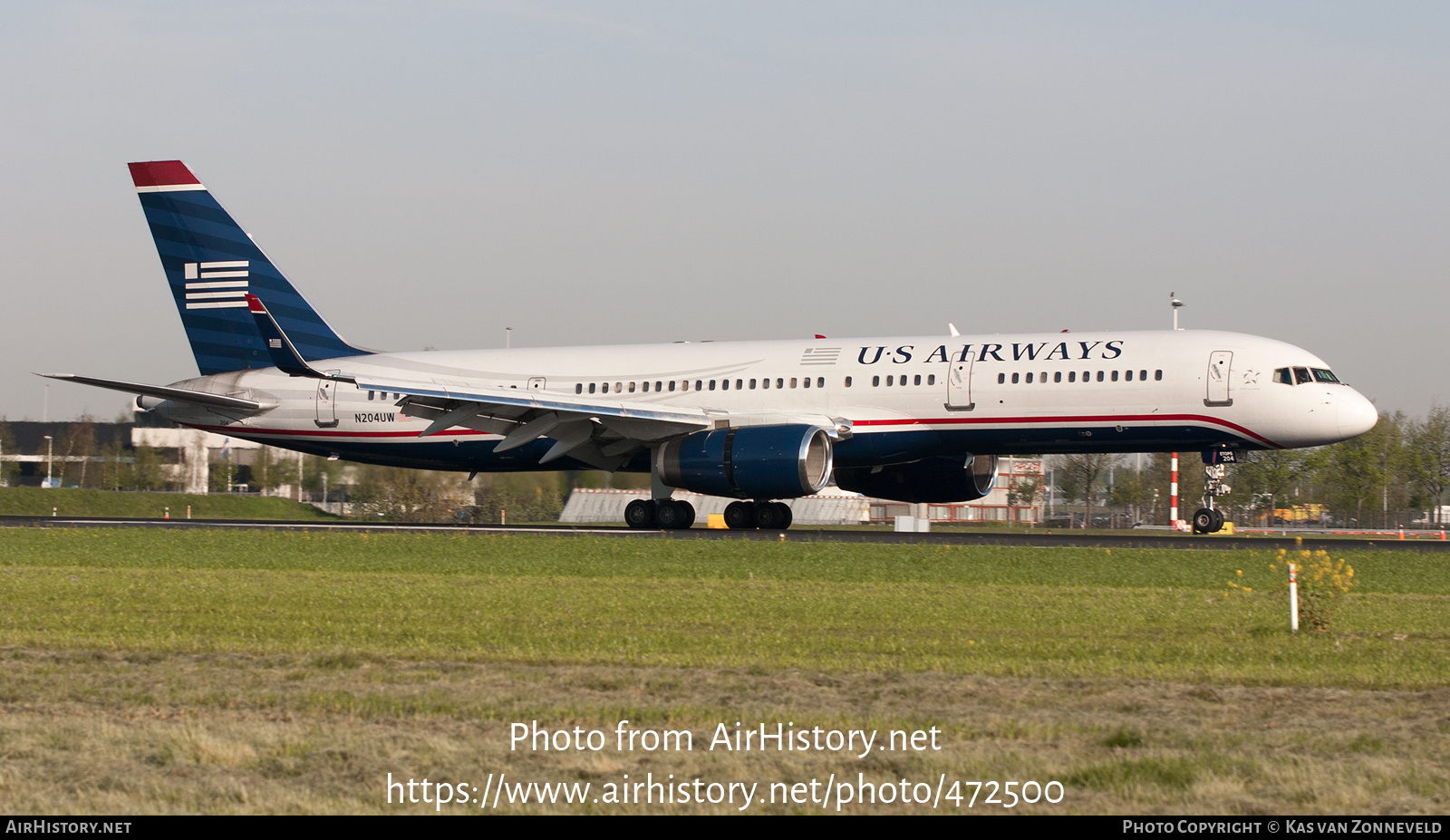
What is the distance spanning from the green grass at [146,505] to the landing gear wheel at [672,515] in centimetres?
2809

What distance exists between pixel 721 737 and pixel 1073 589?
1088 cm

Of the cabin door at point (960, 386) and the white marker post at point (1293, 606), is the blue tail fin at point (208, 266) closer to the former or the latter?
the cabin door at point (960, 386)

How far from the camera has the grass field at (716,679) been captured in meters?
7.56

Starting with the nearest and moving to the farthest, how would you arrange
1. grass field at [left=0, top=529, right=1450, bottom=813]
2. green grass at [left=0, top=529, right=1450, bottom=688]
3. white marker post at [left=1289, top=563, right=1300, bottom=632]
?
grass field at [left=0, top=529, right=1450, bottom=813] → green grass at [left=0, top=529, right=1450, bottom=688] → white marker post at [left=1289, top=563, right=1300, bottom=632]

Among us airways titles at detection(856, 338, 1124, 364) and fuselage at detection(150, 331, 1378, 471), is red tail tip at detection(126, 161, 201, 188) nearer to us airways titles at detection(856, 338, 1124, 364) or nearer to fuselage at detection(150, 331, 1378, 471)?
fuselage at detection(150, 331, 1378, 471)

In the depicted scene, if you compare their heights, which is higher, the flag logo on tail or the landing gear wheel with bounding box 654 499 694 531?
the flag logo on tail

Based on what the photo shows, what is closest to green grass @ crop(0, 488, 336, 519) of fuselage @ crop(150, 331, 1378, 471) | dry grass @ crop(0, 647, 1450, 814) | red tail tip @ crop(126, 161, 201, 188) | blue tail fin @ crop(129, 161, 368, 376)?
blue tail fin @ crop(129, 161, 368, 376)

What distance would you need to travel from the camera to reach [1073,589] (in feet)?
60.5

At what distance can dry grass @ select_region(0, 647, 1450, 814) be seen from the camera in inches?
282

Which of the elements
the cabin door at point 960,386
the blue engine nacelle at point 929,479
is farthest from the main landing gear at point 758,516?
the cabin door at point 960,386

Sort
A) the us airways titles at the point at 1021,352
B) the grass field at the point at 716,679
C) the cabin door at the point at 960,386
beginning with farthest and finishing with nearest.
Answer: the cabin door at the point at 960,386 → the us airways titles at the point at 1021,352 → the grass field at the point at 716,679

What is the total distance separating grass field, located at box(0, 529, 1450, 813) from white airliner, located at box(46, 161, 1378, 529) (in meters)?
7.36

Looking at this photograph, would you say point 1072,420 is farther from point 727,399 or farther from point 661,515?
point 661,515
